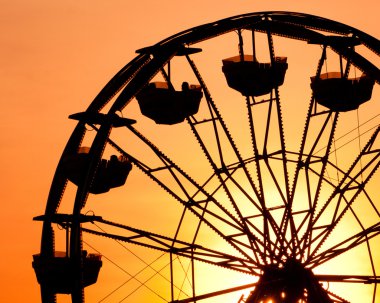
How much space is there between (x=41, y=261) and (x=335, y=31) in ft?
26.2

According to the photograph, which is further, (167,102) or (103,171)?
(103,171)

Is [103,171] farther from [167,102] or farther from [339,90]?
[339,90]

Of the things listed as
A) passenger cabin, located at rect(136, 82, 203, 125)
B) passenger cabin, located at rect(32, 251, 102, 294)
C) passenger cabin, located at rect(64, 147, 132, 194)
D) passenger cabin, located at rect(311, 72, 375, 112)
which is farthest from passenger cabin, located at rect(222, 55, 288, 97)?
passenger cabin, located at rect(32, 251, 102, 294)

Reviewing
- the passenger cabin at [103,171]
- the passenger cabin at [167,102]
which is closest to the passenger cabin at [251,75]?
the passenger cabin at [167,102]

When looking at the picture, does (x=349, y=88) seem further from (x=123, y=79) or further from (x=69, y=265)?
(x=69, y=265)

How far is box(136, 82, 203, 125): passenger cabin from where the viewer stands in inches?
1326

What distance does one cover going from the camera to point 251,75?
3400 cm

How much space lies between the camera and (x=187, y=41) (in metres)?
33.7

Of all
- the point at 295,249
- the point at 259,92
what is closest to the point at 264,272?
the point at 295,249

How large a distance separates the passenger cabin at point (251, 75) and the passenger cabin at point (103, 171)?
2.86 m

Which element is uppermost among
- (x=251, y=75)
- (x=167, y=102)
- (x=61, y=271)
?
(x=251, y=75)

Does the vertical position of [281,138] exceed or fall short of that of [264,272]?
it exceeds it

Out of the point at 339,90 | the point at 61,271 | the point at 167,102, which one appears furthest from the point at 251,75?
the point at 61,271

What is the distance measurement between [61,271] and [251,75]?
18.9 ft
